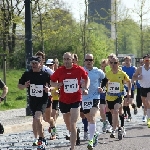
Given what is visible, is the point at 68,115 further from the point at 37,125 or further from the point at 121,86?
Answer: the point at 121,86

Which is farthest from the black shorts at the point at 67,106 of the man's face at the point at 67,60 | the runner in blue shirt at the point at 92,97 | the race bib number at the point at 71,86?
the runner in blue shirt at the point at 92,97

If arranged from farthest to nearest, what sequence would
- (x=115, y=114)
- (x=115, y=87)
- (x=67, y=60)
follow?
(x=115, y=87)
(x=115, y=114)
(x=67, y=60)

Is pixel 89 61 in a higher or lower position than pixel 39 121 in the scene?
higher

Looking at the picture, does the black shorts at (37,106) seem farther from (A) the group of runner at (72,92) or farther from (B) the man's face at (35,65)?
(B) the man's face at (35,65)

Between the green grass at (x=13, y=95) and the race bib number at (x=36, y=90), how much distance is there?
10644 mm

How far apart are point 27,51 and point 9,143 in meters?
5.43

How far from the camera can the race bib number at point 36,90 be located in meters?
10.7

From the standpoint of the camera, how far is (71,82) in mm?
10320

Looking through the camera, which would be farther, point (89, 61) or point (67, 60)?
point (89, 61)

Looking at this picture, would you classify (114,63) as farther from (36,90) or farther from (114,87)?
(36,90)

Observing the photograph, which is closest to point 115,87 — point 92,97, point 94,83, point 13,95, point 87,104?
point 94,83

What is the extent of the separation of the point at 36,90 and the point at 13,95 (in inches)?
682

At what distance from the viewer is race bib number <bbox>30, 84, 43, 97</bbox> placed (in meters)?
10.7

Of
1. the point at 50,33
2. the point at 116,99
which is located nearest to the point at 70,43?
the point at 50,33
